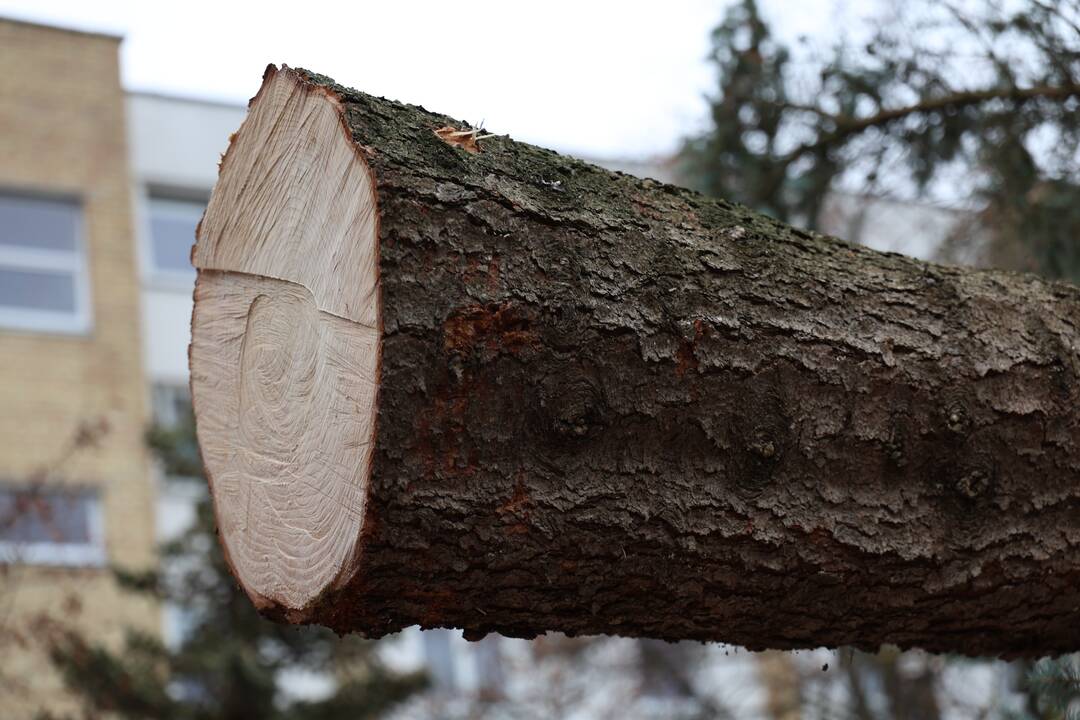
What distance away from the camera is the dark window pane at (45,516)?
21.3 ft

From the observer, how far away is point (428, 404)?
6.07 ft

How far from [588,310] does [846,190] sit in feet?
11.8

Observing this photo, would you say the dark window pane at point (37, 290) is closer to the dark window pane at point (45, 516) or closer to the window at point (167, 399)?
the window at point (167, 399)

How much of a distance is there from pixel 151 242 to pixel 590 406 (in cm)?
1217

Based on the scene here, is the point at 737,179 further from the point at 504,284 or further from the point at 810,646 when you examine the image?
the point at 504,284

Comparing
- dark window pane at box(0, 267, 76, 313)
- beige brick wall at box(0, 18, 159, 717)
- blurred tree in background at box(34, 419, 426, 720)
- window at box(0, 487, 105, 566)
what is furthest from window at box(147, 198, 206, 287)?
blurred tree in background at box(34, 419, 426, 720)

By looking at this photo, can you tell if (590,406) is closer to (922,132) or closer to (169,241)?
(922,132)

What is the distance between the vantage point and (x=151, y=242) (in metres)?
13.4

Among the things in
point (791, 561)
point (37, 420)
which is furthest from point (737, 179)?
point (37, 420)

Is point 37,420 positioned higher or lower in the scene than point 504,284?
higher

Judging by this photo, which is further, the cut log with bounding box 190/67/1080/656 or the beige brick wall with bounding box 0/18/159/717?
the beige brick wall with bounding box 0/18/159/717

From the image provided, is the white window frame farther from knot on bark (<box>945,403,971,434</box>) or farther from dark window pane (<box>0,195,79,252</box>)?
knot on bark (<box>945,403,971,434</box>)

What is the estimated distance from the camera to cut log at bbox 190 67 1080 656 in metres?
1.88

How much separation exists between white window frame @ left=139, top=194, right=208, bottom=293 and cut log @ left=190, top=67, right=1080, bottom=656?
11250 mm
